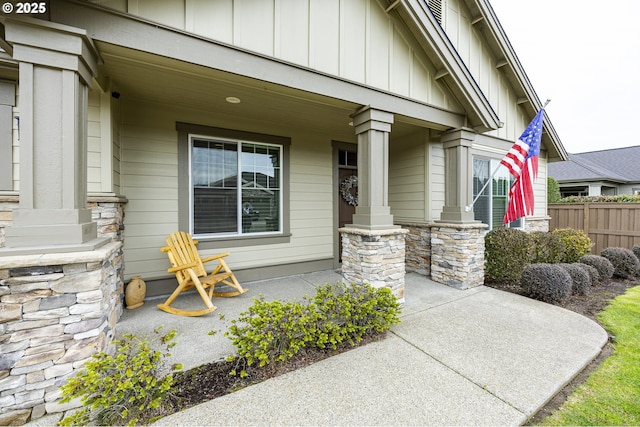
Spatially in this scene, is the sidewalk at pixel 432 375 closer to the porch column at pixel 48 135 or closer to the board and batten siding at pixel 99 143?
the porch column at pixel 48 135

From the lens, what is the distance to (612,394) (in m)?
2.17

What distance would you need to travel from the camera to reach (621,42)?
13.2m

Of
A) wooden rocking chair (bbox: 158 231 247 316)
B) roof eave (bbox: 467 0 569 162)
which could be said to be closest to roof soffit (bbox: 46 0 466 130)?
wooden rocking chair (bbox: 158 231 247 316)

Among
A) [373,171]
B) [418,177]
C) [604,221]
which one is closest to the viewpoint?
[373,171]

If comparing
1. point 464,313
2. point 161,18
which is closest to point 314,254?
point 464,313

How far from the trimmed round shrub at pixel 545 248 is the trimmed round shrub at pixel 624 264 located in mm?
1112

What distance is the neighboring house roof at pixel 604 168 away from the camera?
41.6 ft

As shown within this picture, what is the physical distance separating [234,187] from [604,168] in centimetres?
1972

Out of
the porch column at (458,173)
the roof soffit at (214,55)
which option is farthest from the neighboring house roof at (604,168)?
the roof soffit at (214,55)

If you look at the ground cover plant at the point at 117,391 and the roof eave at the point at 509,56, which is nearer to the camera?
the ground cover plant at the point at 117,391

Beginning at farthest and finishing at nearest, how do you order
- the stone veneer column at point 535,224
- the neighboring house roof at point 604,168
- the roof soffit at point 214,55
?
1. the neighboring house roof at point 604,168
2. the stone veneer column at point 535,224
3. the roof soffit at point 214,55

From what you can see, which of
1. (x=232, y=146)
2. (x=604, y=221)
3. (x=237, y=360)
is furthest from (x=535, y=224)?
(x=237, y=360)

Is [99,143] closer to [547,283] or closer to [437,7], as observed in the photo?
[437,7]

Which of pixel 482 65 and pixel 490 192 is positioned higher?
pixel 482 65
